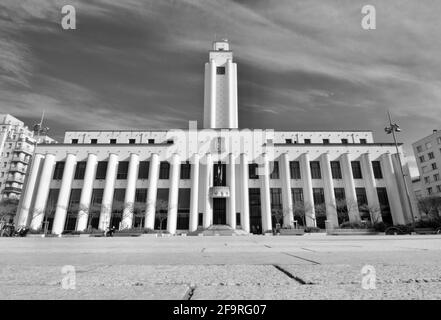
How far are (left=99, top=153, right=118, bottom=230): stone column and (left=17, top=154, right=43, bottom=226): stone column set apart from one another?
12540 mm

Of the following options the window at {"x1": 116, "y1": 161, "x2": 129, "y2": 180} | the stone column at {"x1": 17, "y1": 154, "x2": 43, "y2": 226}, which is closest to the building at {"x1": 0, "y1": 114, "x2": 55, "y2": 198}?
the stone column at {"x1": 17, "y1": 154, "x2": 43, "y2": 226}

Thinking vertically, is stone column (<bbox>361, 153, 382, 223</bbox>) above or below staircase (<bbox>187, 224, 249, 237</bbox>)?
above

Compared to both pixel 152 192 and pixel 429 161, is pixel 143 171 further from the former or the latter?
pixel 429 161

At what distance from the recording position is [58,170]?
47.6 metres

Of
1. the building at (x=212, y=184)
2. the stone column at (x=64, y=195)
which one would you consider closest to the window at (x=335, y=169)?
the building at (x=212, y=184)

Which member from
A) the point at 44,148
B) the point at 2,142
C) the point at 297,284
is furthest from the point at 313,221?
the point at 2,142

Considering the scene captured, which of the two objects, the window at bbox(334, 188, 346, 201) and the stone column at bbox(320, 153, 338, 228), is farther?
the window at bbox(334, 188, 346, 201)

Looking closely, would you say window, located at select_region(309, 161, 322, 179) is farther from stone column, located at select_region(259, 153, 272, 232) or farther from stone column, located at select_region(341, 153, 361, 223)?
stone column, located at select_region(259, 153, 272, 232)

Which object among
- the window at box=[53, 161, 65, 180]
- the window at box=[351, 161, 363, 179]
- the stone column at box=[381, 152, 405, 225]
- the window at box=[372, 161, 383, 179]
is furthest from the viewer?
the window at box=[351, 161, 363, 179]

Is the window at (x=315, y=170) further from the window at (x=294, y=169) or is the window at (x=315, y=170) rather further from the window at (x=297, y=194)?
the window at (x=297, y=194)

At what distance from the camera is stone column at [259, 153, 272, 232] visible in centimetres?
4359

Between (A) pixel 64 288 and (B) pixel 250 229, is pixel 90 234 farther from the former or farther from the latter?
(A) pixel 64 288

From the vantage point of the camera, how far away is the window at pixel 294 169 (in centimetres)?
4877
